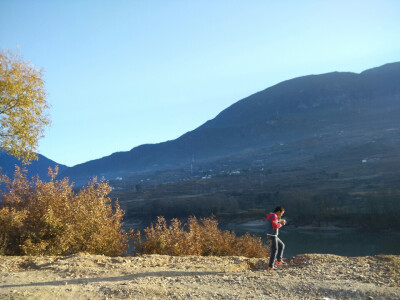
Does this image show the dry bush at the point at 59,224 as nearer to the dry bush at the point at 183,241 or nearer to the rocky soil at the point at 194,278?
the dry bush at the point at 183,241

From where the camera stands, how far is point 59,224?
1229cm

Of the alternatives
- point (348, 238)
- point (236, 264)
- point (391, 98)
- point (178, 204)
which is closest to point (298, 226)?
point (348, 238)

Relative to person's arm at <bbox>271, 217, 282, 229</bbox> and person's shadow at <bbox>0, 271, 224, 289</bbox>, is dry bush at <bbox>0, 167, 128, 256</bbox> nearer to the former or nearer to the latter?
person's shadow at <bbox>0, 271, 224, 289</bbox>

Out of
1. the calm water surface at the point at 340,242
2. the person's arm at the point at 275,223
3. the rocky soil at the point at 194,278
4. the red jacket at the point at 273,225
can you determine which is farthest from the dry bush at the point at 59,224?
the calm water surface at the point at 340,242

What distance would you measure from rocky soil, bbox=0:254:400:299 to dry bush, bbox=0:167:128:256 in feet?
5.52

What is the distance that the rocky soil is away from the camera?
23.7ft

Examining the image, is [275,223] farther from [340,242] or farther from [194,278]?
[340,242]

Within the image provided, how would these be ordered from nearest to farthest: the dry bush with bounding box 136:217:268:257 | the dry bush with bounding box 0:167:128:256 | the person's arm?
1. the person's arm
2. the dry bush with bounding box 0:167:128:256
3. the dry bush with bounding box 136:217:268:257

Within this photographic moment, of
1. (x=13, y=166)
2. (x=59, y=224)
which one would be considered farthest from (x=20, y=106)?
(x=13, y=166)

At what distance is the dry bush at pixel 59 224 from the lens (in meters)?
11.9

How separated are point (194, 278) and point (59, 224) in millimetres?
5896

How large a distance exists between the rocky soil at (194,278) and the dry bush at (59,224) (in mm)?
1682

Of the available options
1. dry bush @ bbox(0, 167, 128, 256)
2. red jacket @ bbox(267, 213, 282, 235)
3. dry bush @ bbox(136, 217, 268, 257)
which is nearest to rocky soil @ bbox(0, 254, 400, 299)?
red jacket @ bbox(267, 213, 282, 235)

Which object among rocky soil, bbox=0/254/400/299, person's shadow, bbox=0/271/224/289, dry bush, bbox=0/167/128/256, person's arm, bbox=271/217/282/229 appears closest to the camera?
rocky soil, bbox=0/254/400/299
